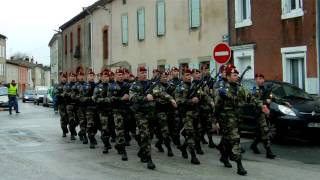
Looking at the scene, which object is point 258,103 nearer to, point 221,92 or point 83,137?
point 221,92

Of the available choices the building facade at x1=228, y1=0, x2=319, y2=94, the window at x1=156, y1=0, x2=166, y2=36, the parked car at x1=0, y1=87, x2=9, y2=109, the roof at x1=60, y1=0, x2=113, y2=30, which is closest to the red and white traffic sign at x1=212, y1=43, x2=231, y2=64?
the building facade at x1=228, y1=0, x2=319, y2=94

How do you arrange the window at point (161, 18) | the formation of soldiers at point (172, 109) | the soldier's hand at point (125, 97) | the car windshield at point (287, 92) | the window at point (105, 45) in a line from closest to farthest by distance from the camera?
the formation of soldiers at point (172, 109), the soldier's hand at point (125, 97), the car windshield at point (287, 92), the window at point (161, 18), the window at point (105, 45)

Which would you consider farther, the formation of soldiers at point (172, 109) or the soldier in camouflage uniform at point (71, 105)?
the soldier in camouflage uniform at point (71, 105)

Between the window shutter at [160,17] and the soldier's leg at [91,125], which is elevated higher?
the window shutter at [160,17]

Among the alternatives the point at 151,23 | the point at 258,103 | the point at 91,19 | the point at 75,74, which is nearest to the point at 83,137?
the point at 75,74

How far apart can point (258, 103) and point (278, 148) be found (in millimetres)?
2444

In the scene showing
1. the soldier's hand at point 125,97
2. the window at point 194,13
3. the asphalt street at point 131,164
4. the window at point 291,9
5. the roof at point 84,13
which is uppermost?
the roof at point 84,13

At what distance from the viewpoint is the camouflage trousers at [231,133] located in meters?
9.49

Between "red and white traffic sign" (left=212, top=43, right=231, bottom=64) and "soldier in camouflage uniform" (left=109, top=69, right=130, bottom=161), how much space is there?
6.54 metres

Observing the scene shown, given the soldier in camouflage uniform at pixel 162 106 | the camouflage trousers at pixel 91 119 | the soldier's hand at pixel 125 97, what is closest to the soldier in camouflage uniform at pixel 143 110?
the soldier in camouflage uniform at pixel 162 106

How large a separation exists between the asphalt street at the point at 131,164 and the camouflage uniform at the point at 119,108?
331 millimetres

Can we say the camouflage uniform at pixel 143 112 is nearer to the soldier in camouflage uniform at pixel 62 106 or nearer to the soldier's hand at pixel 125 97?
the soldier's hand at pixel 125 97

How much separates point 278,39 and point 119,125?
10101mm

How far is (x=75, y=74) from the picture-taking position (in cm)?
1514
